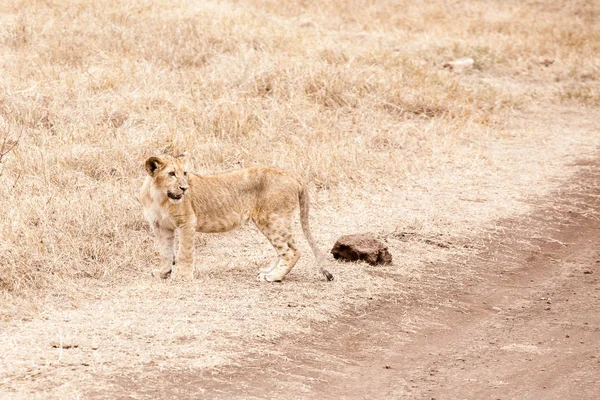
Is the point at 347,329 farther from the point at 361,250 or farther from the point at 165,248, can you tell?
the point at 165,248

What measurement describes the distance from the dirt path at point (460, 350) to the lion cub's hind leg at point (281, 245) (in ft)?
2.26

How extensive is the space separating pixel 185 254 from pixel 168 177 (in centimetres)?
56

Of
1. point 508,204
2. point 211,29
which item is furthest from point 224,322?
point 211,29

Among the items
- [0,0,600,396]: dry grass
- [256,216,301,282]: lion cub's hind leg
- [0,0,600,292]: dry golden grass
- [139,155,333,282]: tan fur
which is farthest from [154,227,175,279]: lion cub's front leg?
[256,216,301,282]: lion cub's hind leg

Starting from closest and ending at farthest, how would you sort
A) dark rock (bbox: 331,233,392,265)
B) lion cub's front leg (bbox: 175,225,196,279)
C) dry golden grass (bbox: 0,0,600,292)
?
lion cub's front leg (bbox: 175,225,196,279), dark rock (bbox: 331,233,392,265), dry golden grass (bbox: 0,0,600,292)

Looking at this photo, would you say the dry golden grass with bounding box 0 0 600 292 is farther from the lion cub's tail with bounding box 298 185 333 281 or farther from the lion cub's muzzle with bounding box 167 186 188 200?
the lion cub's tail with bounding box 298 185 333 281

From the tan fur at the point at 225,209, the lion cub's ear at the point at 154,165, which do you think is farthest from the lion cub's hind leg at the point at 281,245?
the lion cub's ear at the point at 154,165

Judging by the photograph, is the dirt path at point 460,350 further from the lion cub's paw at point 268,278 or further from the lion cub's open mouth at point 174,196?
the lion cub's open mouth at point 174,196

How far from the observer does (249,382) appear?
17.7 ft

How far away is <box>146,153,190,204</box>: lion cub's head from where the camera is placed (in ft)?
22.4

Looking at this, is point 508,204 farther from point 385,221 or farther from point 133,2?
point 133,2

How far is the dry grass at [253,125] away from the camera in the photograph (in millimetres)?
7438

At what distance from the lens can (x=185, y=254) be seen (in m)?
6.97

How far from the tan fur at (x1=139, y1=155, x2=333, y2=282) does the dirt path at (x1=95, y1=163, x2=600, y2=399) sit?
0.82 m
